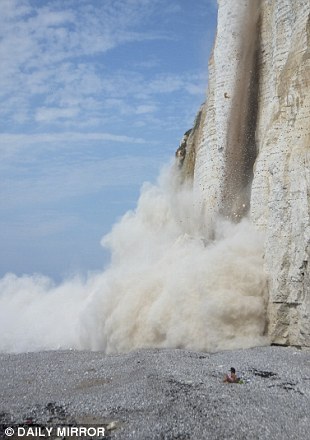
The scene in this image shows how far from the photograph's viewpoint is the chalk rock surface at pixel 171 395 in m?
9.86

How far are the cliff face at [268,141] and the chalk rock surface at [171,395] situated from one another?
1.92 metres

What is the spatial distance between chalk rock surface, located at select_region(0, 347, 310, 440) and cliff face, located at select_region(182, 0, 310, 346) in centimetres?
192

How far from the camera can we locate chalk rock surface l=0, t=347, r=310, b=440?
9859mm

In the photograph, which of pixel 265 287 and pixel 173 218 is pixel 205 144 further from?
pixel 265 287

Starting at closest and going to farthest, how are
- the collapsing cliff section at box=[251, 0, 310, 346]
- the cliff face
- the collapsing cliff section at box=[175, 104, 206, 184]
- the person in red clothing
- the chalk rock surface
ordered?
the chalk rock surface
the person in red clothing
the collapsing cliff section at box=[251, 0, 310, 346]
the cliff face
the collapsing cliff section at box=[175, 104, 206, 184]

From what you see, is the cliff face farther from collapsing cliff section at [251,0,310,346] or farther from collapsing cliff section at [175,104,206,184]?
collapsing cliff section at [175,104,206,184]

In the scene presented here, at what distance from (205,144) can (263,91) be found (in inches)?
134

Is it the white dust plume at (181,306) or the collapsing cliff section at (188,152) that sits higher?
the collapsing cliff section at (188,152)

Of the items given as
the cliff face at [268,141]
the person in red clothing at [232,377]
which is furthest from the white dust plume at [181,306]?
the person in red clothing at [232,377]

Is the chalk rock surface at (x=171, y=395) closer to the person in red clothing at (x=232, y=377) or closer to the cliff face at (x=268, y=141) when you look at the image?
the person in red clothing at (x=232, y=377)

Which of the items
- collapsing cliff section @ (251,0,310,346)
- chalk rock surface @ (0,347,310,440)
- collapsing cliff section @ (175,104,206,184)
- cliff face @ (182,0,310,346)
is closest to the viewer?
chalk rock surface @ (0,347,310,440)

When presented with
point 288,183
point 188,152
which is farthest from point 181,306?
point 188,152

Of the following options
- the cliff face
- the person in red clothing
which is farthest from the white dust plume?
the person in red clothing

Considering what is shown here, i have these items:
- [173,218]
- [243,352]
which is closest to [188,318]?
[243,352]
